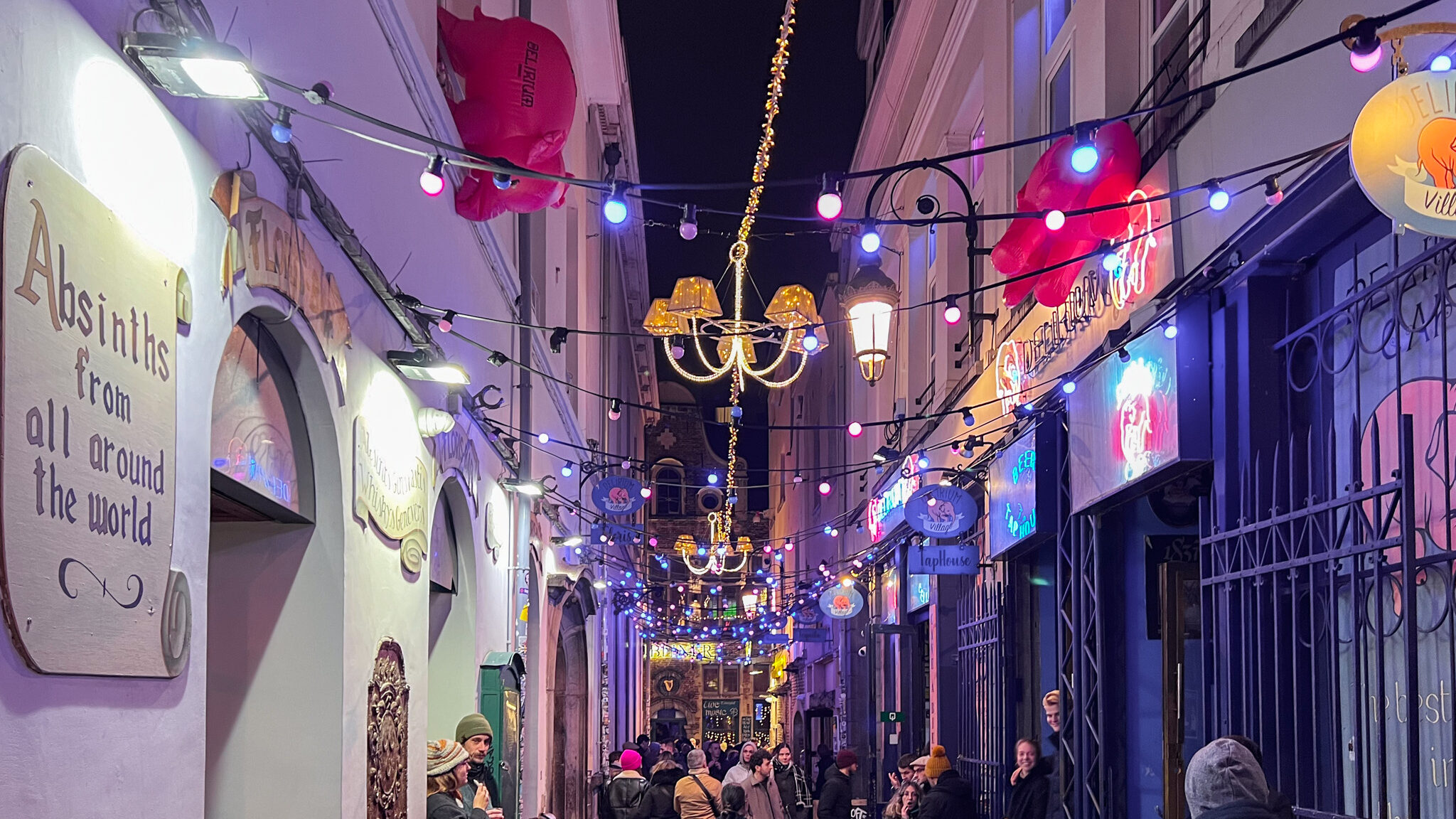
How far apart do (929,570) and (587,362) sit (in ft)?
30.5

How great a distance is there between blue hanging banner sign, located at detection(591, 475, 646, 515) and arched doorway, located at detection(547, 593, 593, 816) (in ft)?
7.42

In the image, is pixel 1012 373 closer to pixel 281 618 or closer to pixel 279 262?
pixel 281 618

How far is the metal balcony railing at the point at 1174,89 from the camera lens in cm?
669

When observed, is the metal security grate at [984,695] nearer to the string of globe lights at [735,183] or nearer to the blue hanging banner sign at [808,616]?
the string of globe lights at [735,183]

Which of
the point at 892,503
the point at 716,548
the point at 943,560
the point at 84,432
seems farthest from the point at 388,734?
the point at 716,548

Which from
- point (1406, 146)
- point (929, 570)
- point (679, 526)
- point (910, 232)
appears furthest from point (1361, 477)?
point (679, 526)

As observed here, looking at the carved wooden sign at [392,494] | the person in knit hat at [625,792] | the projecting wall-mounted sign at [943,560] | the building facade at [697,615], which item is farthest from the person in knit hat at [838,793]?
the building facade at [697,615]

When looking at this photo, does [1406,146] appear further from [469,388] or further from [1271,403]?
[469,388]

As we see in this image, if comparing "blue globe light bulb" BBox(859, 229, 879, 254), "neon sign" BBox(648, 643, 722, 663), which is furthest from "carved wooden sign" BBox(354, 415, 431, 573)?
"neon sign" BBox(648, 643, 722, 663)

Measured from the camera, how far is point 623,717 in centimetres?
3011

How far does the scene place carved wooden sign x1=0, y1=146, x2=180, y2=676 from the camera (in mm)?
2824

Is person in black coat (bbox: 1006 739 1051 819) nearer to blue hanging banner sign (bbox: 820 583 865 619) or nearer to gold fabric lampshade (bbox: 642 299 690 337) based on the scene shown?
gold fabric lampshade (bbox: 642 299 690 337)

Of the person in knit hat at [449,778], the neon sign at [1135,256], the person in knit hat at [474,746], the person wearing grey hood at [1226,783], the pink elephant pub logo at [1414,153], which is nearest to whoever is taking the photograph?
the pink elephant pub logo at [1414,153]

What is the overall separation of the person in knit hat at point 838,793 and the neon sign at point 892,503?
115 inches
